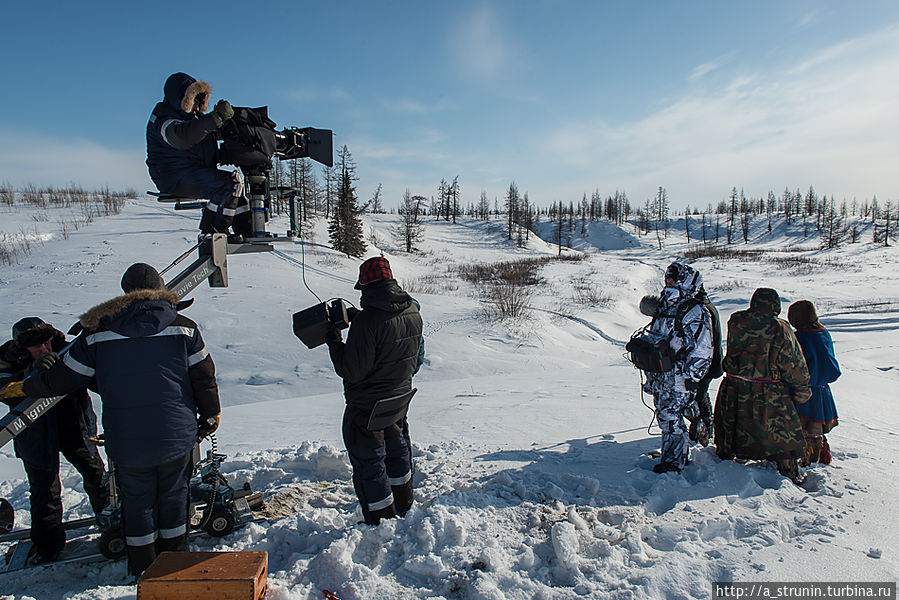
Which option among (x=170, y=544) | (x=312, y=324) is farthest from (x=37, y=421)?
(x=312, y=324)

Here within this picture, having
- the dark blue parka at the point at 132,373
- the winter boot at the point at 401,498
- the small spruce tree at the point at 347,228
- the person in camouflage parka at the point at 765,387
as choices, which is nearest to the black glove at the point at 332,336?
the dark blue parka at the point at 132,373

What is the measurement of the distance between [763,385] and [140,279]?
475 centimetres

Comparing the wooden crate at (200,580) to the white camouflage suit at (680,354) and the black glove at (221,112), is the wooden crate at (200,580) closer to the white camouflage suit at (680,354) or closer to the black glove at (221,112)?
the black glove at (221,112)

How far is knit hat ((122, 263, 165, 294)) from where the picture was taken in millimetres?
2859

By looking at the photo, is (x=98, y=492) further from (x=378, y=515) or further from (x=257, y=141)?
(x=257, y=141)

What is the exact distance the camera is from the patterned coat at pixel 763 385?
3910 millimetres

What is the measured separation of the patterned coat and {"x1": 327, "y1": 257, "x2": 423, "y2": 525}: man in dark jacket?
2876mm

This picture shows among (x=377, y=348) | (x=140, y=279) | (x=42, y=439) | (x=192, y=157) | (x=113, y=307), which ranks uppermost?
(x=192, y=157)

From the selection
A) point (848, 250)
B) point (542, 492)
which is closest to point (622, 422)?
point (542, 492)

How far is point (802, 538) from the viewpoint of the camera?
9.59 ft

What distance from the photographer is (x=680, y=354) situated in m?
4.06

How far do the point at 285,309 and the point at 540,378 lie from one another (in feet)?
23.4

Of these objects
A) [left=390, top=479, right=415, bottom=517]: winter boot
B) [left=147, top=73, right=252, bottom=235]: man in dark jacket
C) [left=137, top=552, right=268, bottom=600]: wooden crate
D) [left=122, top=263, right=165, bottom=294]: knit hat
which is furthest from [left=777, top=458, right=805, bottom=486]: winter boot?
[left=122, top=263, right=165, bottom=294]: knit hat

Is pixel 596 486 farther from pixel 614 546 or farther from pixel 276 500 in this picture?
pixel 276 500
